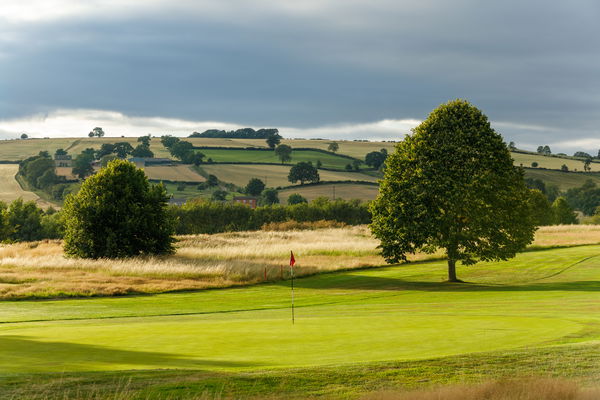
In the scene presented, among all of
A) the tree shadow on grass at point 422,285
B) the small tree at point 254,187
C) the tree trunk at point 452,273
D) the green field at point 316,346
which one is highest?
the small tree at point 254,187

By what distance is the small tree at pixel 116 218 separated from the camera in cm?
5809

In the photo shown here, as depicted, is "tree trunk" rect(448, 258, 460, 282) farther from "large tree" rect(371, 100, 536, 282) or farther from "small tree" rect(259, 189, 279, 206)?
"small tree" rect(259, 189, 279, 206)

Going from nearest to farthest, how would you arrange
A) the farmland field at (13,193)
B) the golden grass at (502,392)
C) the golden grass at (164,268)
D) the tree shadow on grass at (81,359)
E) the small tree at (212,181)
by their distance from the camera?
the golden grass at (502,392) < the tree shadow on grass at (81,359) < the golden grass at (164,268) < the farmland field at (13,193) < the small tree at (212,181)

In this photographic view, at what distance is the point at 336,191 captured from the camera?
18000 cm

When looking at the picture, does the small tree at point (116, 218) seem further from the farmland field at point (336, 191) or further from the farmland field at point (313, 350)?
the farmland field at point (336, 191)

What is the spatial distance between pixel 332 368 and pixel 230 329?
6672mm

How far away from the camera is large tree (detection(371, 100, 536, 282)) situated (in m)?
43.4

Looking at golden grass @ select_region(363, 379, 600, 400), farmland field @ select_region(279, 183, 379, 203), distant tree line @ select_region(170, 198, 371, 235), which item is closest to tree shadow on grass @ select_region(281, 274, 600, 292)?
golden grass @ select_region(363, 379, 600, 400)

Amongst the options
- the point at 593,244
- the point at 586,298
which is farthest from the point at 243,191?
the point at 586,298

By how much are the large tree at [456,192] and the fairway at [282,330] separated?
457 cm

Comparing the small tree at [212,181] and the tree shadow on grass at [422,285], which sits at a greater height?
the small tree at [212,181]

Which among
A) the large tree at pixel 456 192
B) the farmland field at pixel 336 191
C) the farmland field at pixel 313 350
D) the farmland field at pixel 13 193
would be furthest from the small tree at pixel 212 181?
the farmland field at pixel 313 350

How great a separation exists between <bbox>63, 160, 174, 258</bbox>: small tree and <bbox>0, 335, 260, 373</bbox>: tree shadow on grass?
41.4 metres

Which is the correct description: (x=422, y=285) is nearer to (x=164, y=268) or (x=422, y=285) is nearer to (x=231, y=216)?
(x=164, y=268)
